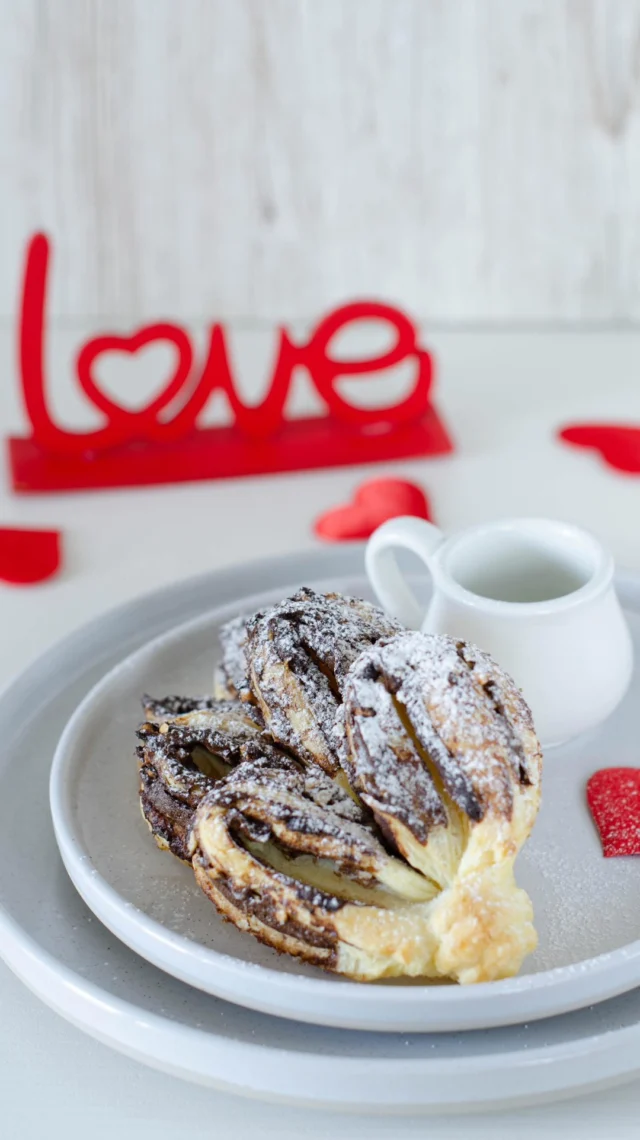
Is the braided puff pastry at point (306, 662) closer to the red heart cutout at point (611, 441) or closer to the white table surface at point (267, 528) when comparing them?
the white table surface at point (267, 528)

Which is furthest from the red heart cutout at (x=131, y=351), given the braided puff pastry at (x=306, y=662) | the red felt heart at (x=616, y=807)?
the red felt heart at (x=616, y=807)

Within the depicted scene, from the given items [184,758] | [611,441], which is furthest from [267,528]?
[184,758]

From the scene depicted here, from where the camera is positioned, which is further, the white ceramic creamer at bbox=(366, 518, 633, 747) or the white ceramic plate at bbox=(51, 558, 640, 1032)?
the white ceramic creamer at bbox=(366, 518, 633, 747)

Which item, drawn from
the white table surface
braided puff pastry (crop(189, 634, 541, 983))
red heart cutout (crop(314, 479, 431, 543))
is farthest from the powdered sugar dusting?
red heart cutout (crop(314, 479, 431, 543))

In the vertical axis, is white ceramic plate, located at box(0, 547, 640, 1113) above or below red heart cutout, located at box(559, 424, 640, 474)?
below

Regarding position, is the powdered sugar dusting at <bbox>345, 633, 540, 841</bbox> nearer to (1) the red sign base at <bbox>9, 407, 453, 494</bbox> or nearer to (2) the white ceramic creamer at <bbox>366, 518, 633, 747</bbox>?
(2) the white ceramic creamer at <bbox>366, 518, 633, 747</bbox>

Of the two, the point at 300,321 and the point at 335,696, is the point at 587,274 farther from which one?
the point at 335,696

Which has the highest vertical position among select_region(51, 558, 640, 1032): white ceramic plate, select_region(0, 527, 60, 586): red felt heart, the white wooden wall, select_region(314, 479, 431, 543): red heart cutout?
the white wooden wall
